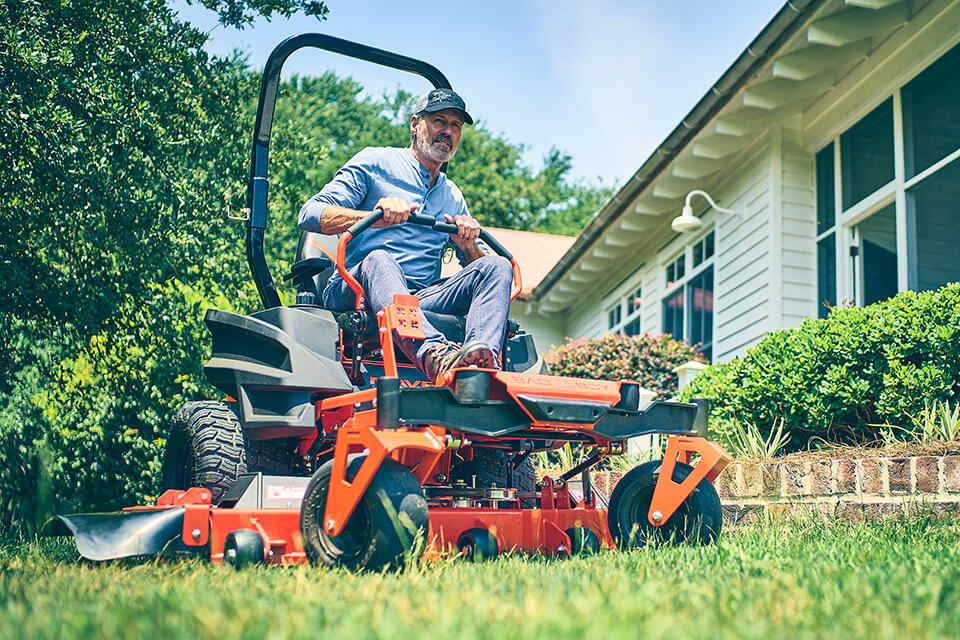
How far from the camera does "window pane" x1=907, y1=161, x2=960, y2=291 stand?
23.9 ft

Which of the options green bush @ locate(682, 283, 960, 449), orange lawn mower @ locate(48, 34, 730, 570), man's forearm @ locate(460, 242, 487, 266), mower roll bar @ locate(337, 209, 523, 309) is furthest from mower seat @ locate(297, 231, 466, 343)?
green bush @ locate(682, 283, 960, 449)

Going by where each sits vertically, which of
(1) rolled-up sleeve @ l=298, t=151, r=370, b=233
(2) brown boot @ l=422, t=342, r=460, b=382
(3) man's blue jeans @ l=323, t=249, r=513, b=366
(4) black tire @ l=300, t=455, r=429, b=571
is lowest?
(4) black tire @ l=300, t=455, r=429, b=571

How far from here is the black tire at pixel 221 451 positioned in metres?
3.96

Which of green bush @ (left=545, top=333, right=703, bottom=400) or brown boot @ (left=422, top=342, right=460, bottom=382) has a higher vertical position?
green bush @ (left=545, top=333, right=703, bottom=400)

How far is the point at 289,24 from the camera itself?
24.8ft

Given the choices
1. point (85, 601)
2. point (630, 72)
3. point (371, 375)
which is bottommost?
point (85, 601)

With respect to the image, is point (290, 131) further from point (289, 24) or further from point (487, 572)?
point (487, 572)

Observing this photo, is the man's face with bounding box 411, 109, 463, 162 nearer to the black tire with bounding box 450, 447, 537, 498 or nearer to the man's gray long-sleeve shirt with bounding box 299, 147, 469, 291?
the man's gray long-sleeve shirt with bounding box 299, 147, 469, 291

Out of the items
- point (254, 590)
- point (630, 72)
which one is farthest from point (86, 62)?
point (630, 72)

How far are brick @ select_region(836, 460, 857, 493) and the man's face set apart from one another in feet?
8.94

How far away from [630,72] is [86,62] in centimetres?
1457

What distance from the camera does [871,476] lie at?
4.84m

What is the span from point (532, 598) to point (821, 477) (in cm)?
356

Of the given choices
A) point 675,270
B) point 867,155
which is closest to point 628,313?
point 675,270
